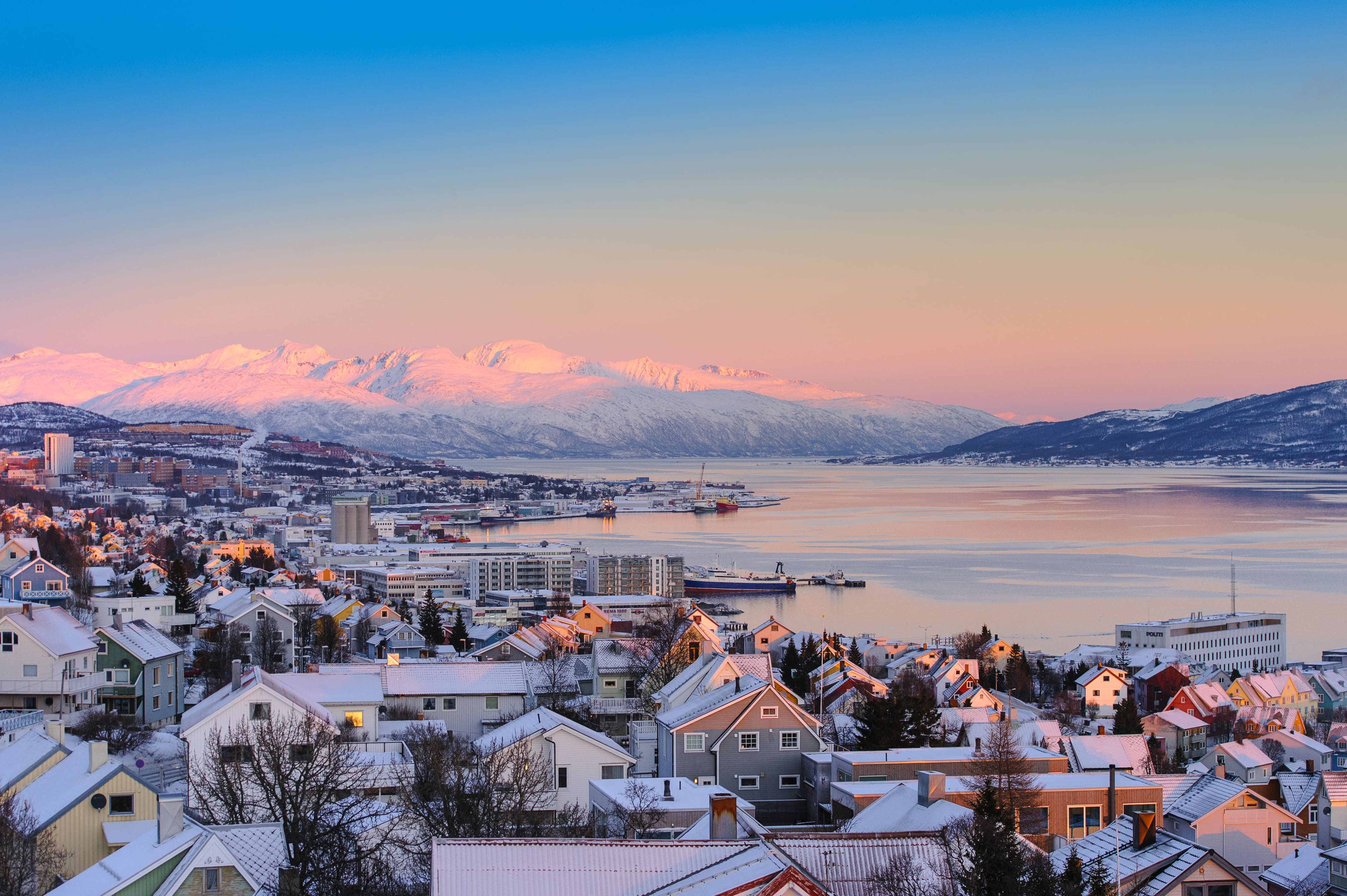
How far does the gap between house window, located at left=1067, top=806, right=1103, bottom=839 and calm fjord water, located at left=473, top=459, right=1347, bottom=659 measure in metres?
21.4

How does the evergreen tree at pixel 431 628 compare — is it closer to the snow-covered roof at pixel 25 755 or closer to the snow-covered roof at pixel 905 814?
the snow-covered roof at pixel 25 755

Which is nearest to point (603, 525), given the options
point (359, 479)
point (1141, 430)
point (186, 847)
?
point (359, 479)

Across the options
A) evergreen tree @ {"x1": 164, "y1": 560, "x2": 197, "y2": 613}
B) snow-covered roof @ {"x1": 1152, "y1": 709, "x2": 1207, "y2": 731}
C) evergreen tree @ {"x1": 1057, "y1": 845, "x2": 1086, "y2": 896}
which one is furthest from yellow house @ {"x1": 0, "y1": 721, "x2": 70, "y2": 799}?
snow-covered roof @ {"x1": 1152, "y1": 709, "x2": 1207, "y2": 731}

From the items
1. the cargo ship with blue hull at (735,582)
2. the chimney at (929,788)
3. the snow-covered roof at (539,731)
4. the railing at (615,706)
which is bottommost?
the cargo ship with blue hull at (735,582)

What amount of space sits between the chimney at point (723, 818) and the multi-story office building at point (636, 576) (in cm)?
3701

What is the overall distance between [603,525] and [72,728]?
7299 centimetres

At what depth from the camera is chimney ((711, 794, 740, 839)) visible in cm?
484

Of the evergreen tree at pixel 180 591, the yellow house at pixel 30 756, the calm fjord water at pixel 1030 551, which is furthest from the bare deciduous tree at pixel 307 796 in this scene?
the calm fjord water at pixel 1030 551

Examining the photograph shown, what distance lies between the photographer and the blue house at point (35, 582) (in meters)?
16.6

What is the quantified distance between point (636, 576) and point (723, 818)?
38.3 m

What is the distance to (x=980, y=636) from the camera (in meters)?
25.5

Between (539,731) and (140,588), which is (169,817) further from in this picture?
(140,588)

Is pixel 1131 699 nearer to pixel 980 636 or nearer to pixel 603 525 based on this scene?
pixel 980 636

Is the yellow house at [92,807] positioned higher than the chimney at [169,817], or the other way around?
the chimney at [169,817]
